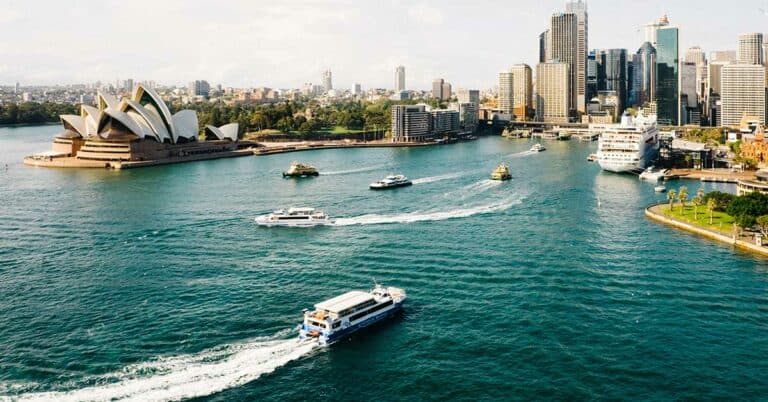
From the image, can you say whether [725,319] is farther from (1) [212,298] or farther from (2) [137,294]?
(2) [137,294]

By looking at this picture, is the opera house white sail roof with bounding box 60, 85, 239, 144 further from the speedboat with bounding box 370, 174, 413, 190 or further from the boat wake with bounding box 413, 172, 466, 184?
the speedboat with bounding box 370, 174, 413, 190

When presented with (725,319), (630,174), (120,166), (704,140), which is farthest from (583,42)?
(725,319)

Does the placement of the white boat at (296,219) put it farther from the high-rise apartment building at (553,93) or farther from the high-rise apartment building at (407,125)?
the high-rise apartment building at (553,93)

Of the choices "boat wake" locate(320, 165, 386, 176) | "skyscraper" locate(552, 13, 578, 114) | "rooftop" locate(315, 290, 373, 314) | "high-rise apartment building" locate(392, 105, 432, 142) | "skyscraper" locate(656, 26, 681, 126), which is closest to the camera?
"rooftop" locate(315, 290, 373, 314)

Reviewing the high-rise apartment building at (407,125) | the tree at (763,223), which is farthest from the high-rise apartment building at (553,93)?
the tree at (763,223)

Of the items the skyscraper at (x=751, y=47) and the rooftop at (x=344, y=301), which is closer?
the rooftop at (x=344, y=301)

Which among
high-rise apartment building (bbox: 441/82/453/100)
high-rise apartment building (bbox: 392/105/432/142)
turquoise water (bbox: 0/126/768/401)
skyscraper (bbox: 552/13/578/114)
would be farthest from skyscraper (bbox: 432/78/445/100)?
turquoise water (bbox: 0/126/768/401)
